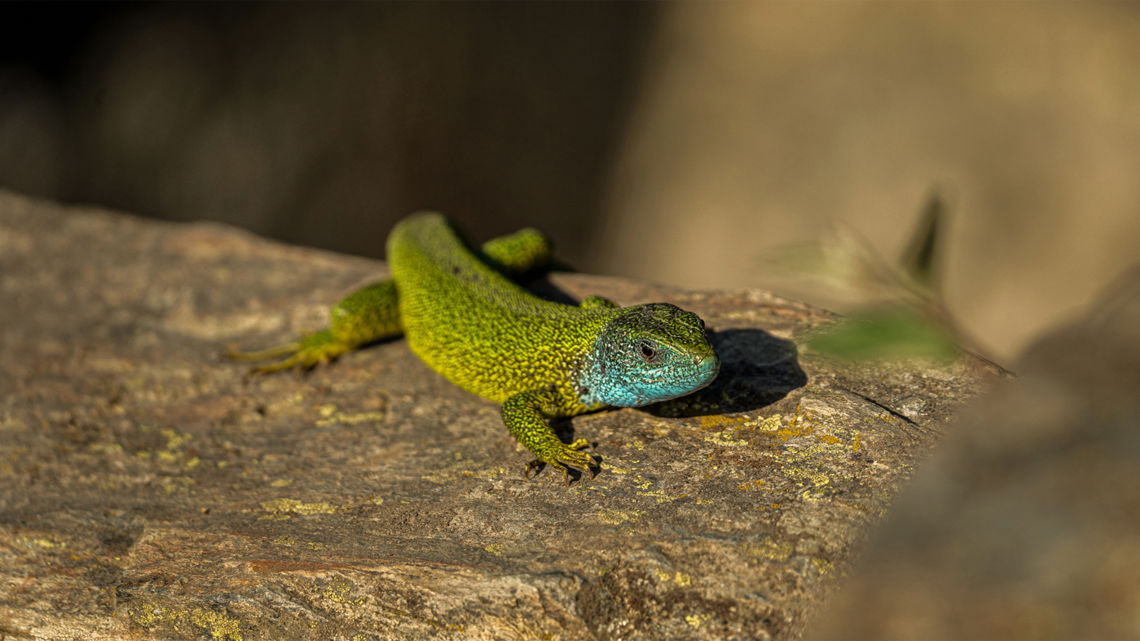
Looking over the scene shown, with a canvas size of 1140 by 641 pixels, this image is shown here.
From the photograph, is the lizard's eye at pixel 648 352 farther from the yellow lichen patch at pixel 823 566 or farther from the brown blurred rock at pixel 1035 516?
the brown blurred rock at pixel 1035 516

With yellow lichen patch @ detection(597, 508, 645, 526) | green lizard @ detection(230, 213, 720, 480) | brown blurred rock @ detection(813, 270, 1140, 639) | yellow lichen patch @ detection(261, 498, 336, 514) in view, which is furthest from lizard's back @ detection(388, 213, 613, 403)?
brown blurred rock @ detection(813, 270, 1140, 639)

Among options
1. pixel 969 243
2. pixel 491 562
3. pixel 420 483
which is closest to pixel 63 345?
pixel 420 483

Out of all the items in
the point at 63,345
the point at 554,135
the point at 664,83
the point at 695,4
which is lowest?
the point at 63,345

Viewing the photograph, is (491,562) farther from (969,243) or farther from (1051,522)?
(969,243)

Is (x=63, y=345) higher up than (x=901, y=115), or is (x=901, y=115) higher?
(x=901, y=115)

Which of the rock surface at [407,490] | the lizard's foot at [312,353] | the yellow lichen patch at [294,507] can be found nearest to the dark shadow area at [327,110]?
the rock surface at [407,490]

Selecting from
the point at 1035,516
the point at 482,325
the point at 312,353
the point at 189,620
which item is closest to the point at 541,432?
the point at 482,325
